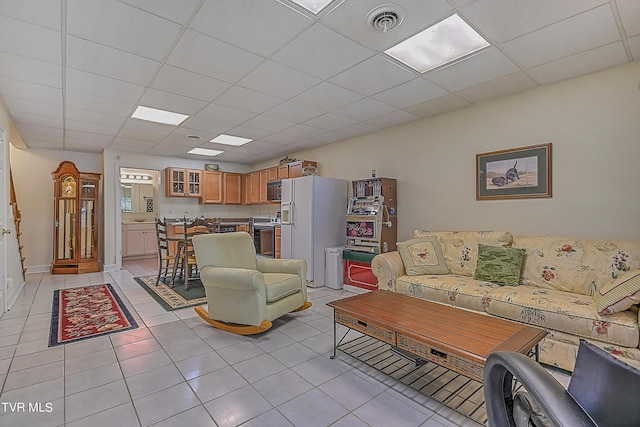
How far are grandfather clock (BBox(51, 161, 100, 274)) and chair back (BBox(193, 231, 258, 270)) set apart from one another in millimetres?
4495

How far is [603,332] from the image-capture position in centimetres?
212

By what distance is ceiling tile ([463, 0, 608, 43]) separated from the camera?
199cm

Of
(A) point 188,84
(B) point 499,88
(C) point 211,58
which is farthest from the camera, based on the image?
(B) point 499,88

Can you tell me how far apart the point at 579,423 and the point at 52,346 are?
3625 millimetres

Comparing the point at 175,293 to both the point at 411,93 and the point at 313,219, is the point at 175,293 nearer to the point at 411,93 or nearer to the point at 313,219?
the point at 313,219

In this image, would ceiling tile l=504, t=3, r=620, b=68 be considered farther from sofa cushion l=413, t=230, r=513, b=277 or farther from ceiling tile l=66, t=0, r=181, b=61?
ceiling tile l=66, t=0, r=181, b=61

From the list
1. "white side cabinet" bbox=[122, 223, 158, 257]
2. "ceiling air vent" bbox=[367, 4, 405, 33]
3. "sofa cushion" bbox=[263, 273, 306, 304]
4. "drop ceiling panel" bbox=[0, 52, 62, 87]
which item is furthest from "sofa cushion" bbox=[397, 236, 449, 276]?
"white side cabinet" bbox=[122, 223, 158, 257]

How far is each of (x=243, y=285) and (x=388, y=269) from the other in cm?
164

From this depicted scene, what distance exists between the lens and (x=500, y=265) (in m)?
3.08

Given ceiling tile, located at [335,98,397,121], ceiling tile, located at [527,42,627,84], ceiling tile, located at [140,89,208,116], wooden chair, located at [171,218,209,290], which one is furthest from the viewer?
wooden chair, located at [171,218,209,290]

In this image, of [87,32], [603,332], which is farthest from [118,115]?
[603,332]

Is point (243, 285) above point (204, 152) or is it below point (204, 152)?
below

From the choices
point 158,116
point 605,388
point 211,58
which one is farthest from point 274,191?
point 605,388

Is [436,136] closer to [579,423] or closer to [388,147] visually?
[388,147]
